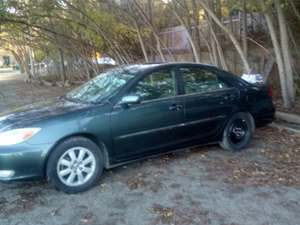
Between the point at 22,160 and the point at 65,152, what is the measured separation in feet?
1.61

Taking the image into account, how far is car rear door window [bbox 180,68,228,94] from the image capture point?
5.31 m

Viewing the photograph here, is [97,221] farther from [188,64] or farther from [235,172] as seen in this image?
[188,64]

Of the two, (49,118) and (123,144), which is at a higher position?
(49,118)

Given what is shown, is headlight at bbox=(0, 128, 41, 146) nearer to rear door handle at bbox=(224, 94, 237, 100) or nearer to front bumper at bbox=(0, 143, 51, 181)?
front bumper at bbox=(0, 143, 51, 181)

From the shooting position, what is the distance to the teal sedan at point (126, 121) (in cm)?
410

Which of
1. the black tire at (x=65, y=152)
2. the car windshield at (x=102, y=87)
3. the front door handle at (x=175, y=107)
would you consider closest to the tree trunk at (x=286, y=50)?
the front door handle at (x=175, y=107)

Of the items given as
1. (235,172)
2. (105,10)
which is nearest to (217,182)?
(235,172)

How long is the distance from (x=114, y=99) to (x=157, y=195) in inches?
52.4

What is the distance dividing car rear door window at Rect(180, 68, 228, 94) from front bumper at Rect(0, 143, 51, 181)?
2.26m

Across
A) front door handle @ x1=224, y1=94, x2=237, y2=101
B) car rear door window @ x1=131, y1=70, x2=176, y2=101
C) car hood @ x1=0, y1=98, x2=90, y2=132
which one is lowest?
front door handle @ x1=224, y1=94, x2=237, y2=101

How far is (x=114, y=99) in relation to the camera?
4.63m

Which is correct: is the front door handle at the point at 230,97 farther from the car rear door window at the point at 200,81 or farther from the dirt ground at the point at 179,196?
the dirt ground at the point at 179,196

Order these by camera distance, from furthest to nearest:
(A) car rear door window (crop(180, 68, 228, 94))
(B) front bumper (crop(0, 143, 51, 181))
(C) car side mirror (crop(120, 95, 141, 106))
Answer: (A) car rear door window (crop(180, 68, 228, 94))
(C) car side mirror (crop(120, 95, 141, 106))
(B) front bumper (crop(0, 143, 51, 181))

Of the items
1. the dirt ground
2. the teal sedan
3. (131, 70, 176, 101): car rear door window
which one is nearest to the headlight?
the teal sedan
